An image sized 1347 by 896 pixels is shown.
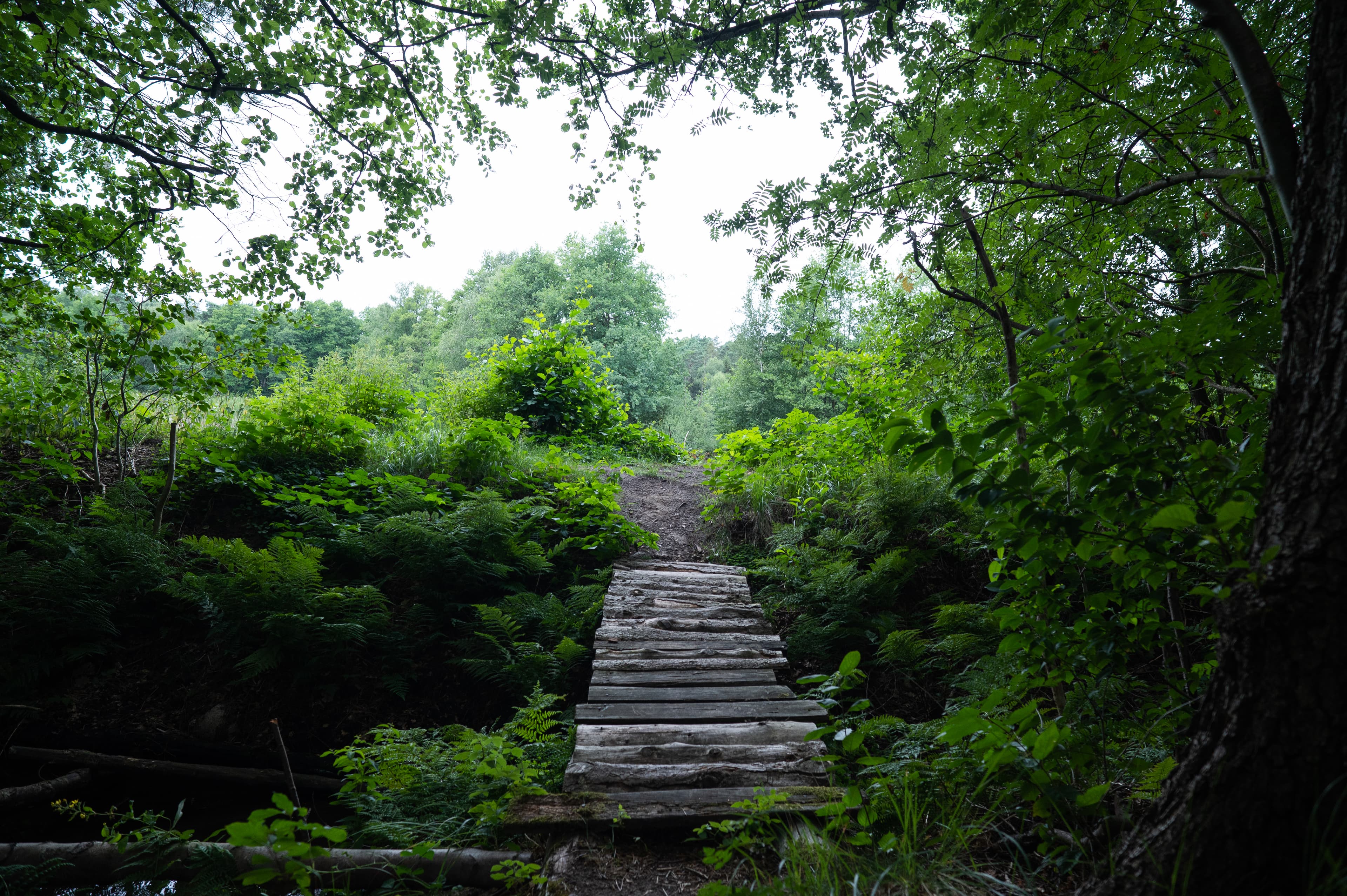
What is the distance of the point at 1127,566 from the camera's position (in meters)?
1.97

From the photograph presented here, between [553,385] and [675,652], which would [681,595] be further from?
[553,385]

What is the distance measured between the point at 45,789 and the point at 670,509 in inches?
261

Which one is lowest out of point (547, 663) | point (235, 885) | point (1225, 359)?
point (235, 885)

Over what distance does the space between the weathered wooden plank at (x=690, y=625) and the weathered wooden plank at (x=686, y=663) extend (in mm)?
448

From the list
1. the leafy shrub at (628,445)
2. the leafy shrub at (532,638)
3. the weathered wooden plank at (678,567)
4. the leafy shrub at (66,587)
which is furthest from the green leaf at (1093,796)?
the leafy shrub at (628,445)

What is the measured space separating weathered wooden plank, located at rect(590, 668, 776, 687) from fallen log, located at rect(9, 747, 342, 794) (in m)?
2.04

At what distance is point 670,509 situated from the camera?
8797mm

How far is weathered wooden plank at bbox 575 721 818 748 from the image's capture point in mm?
3080

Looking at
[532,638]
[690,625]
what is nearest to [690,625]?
[690,625]

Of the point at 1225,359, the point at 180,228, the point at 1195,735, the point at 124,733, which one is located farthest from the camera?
the point at 180,228

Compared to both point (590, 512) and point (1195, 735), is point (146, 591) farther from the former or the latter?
point (1195, 735)

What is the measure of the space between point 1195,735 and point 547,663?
384 centimetres

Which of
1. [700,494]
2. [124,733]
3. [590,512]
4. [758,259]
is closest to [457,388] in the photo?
[700,494]

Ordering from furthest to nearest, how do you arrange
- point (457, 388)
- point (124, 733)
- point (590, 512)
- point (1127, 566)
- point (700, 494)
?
point (457, 388)
point (700, 494)
point (590, 512)
point (124, 733)
point (1127, 566)
